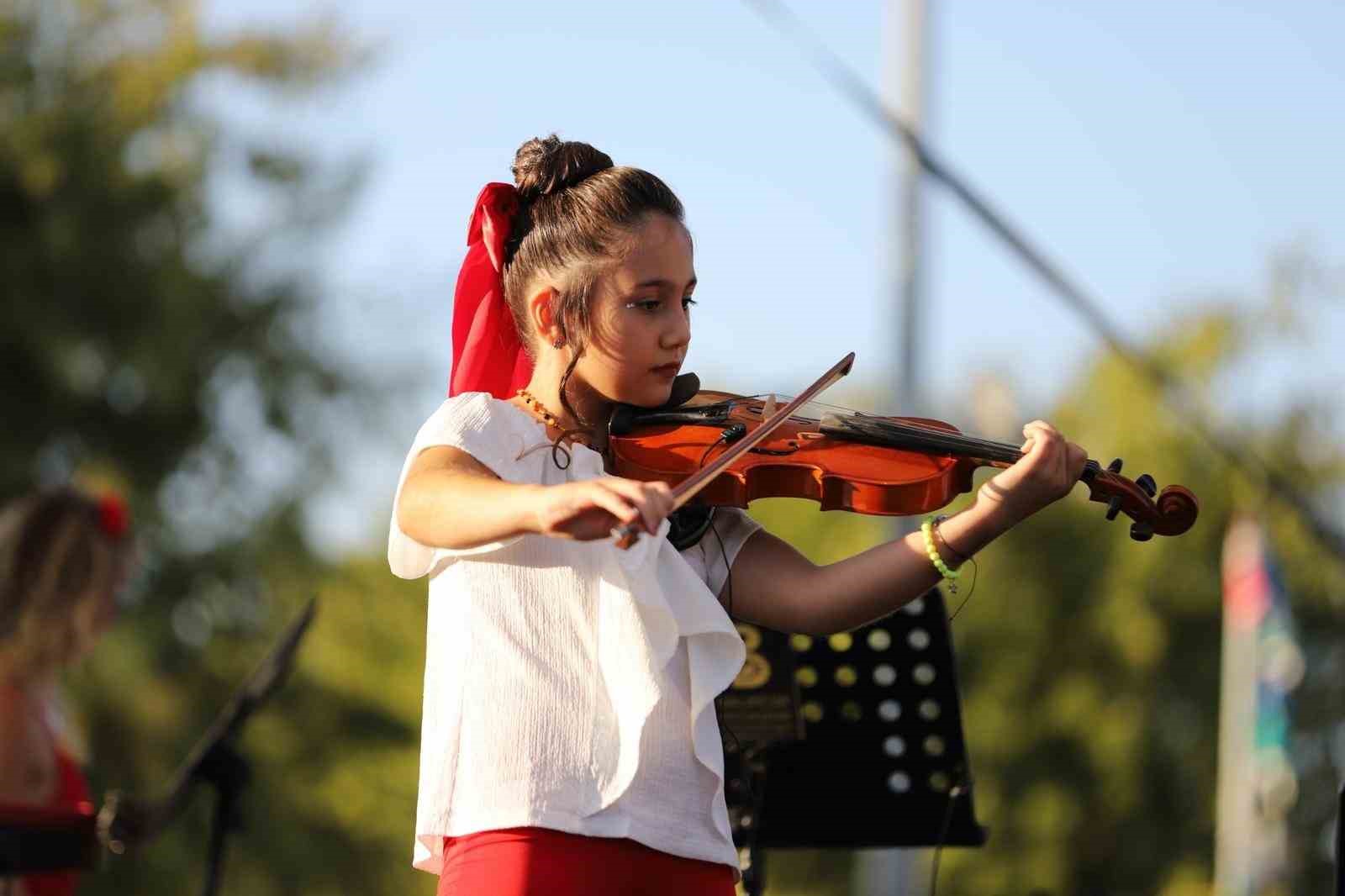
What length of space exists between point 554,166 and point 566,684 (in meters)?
0.73

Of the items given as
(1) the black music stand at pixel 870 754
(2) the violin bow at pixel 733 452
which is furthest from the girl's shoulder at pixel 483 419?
(1) the black music stand at pixel 870 754

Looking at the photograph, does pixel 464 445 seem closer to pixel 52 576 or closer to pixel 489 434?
pixel 489 434

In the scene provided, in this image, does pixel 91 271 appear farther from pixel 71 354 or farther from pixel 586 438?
pixel 586 438

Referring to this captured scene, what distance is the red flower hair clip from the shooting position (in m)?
3.82

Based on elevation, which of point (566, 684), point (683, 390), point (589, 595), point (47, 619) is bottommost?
point (566, 684)

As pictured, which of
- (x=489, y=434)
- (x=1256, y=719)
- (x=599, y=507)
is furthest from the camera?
(x=1256, y=719)

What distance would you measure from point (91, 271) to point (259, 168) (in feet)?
4.92

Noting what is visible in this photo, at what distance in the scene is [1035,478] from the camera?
2080mm

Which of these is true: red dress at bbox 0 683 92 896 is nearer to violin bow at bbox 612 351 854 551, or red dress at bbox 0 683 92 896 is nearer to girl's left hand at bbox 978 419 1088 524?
violin bow at bbox 612 351 854 551

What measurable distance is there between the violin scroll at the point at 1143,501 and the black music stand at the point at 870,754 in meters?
0.69

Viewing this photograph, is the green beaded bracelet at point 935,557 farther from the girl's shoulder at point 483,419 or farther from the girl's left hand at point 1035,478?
the girl's shoulder at point 483,419

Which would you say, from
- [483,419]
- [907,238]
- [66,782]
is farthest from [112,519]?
[907,238]

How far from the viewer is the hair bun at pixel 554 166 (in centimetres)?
231

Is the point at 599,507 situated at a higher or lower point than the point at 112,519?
lower
